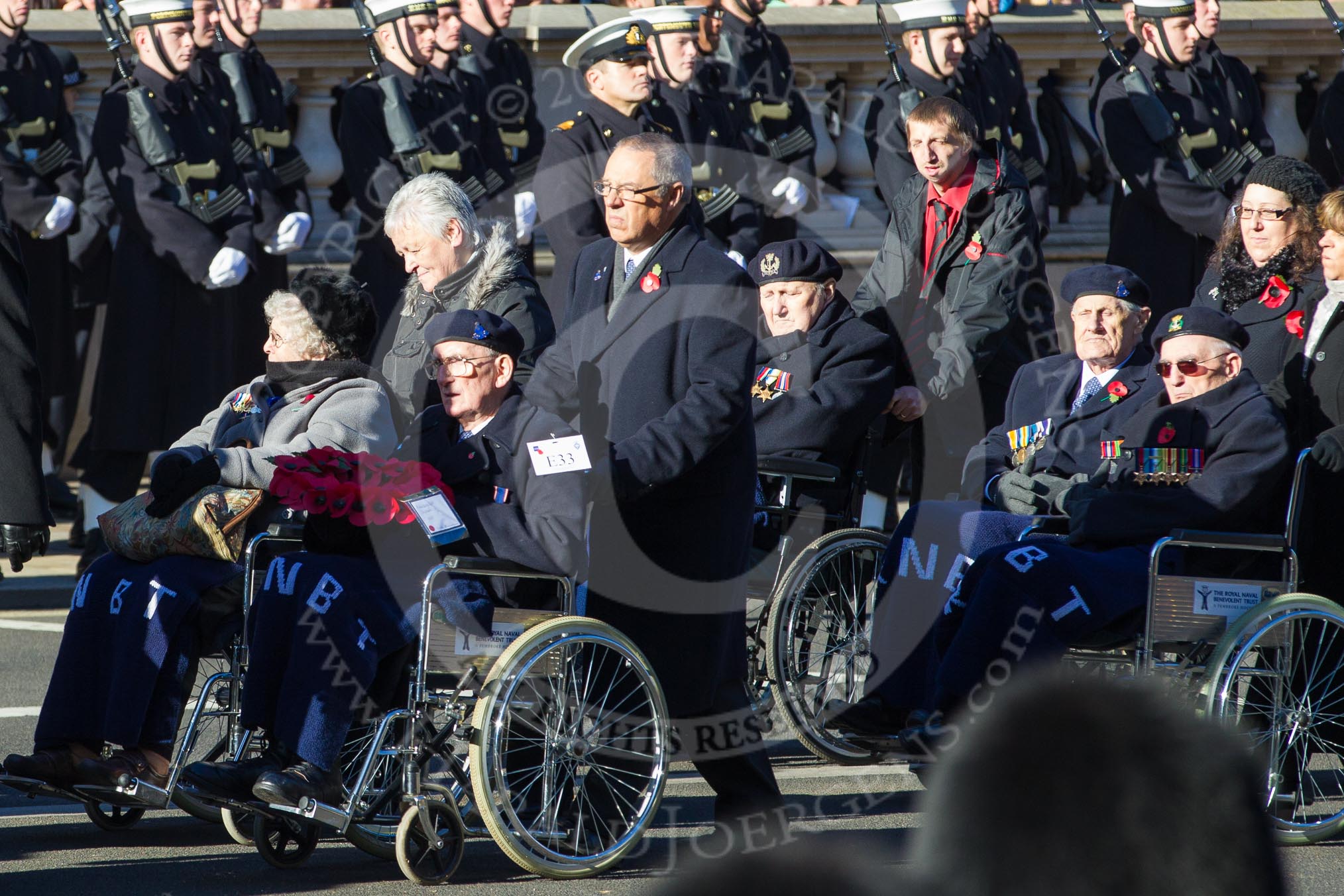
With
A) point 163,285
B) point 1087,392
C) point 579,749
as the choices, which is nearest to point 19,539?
point 579,749

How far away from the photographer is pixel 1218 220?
9461 millimetres

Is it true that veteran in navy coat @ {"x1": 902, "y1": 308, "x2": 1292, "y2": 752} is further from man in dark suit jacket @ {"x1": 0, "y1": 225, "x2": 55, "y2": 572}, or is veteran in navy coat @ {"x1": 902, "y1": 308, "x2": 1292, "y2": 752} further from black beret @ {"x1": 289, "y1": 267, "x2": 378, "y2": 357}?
man in dark suit jacket @ {"x1": 0, "y1": 225, "x2": 55, "y2": 572}

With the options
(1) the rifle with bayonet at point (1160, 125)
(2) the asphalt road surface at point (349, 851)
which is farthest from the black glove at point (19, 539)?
(1) the rifle with bayonet at point (1160, 125)

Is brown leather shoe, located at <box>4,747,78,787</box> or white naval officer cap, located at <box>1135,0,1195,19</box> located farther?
white naval officer cap, located at <box>1135,0,1195,19</box>

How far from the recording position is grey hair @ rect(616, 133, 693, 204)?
4.60 meters

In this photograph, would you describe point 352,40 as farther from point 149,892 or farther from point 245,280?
point 149,892

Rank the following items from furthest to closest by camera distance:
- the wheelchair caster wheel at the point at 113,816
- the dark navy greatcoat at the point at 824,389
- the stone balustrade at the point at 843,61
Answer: the stone balustrade at the point at 843,61, the dark navy greatcoat at the point at 824,389, the wheelchair caster wheel at the point at 113,816

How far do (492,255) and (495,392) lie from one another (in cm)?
109

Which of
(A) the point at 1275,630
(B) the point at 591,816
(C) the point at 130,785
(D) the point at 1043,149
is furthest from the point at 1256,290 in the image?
(D) the point at 1043,149

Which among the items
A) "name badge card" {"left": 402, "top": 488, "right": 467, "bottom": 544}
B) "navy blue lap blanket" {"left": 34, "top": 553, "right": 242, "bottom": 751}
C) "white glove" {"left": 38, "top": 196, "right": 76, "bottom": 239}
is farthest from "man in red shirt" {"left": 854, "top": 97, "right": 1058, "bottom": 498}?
"white glove" {"left": 38, "top": 196, "right": 76, "bottom": 239}

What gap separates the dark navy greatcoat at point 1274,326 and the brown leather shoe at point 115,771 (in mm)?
3190

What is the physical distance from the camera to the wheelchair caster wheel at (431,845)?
170 inches

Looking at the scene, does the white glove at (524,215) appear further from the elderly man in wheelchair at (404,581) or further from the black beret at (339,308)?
the elderly man in wheelchair at (404,581)

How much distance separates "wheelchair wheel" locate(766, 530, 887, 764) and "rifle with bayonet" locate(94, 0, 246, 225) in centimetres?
395
